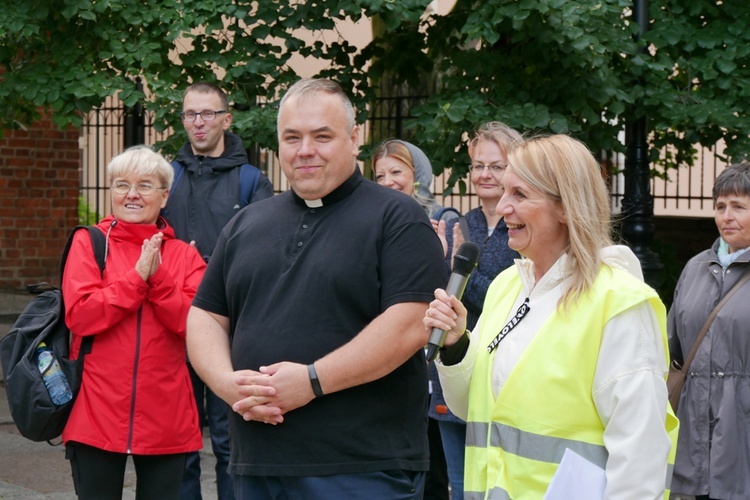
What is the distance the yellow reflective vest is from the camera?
2.84 metres

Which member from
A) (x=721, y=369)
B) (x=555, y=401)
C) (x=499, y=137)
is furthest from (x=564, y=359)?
(x=721, y=369)

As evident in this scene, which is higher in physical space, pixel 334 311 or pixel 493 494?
pixel 334 311

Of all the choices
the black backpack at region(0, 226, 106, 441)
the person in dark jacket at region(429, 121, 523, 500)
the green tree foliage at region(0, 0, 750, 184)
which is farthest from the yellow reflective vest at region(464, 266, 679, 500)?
the green tree foliage at region(0, 0, 750, 184)

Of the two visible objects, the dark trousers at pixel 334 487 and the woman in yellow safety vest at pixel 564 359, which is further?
the dark trousers at pixel 334 487

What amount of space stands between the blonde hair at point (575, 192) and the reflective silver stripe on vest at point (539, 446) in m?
0.35

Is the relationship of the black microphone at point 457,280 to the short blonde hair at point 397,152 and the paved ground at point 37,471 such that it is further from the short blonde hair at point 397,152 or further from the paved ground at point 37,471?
the paved ground at point 37,471

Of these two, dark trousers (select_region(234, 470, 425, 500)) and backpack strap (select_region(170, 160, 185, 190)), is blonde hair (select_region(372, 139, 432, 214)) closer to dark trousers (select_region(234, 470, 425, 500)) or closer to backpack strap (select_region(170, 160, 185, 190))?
backpack strap (select_region(170, 160, 185, 190))

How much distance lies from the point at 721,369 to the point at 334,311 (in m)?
2.32

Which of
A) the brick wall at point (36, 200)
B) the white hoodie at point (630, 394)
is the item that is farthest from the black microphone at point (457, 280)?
the brick wall at point (36, 200)

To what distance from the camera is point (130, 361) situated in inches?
183

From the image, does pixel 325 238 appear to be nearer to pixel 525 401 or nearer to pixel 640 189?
pixel 525 401

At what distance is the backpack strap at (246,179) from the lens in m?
5.84

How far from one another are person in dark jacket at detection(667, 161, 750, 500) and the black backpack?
261 centimetres

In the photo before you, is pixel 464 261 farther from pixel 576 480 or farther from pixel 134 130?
pixel 134 130
